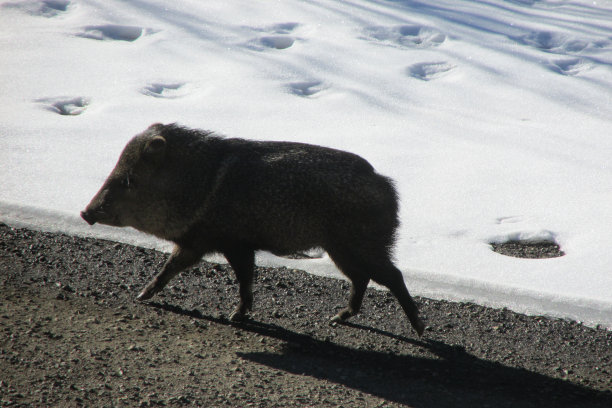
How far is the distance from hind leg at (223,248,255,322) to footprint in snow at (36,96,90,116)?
13.2ft

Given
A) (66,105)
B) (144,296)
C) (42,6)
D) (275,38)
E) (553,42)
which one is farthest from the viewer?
(553,42)

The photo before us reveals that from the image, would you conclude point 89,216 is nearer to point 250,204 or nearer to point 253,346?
point 250,204

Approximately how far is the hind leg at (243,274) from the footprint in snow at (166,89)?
13.8 feet

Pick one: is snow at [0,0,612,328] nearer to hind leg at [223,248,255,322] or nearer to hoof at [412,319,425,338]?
hoof at [412,319,425,338]

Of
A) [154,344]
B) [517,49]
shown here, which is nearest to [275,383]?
[154,344]

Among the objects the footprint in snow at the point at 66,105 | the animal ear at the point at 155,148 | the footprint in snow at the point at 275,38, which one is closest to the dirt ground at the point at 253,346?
the animal ear at the point at 155,148

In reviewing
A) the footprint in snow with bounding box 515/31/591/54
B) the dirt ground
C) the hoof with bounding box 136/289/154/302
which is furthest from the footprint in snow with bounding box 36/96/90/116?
the footprint in snow with bounding box 515/31/591/54

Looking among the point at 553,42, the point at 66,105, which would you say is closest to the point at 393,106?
the point at 553,42

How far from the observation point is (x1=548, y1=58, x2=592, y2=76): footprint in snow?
8.74 m

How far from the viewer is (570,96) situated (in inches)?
318

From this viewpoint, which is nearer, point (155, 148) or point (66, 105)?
point (155, 148)

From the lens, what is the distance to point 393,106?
7828 mm

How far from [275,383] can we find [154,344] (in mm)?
687

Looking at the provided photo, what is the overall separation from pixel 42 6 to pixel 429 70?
212 inches
